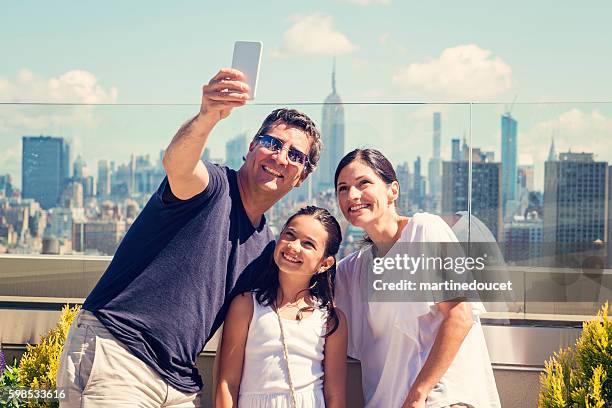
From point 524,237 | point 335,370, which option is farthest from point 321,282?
point 524,237

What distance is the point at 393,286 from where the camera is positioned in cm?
303

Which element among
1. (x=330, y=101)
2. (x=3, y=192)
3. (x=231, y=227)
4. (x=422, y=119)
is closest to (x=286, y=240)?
(x=231, y=227)

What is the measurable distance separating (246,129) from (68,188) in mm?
1592

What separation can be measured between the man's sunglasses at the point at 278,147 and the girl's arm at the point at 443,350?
78 cm

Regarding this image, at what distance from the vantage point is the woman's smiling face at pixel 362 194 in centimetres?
300

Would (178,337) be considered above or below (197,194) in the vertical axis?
below

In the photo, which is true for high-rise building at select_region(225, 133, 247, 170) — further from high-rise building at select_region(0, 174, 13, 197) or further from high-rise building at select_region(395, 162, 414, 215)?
high-rise building at select_region(0, 174, 13, 197)

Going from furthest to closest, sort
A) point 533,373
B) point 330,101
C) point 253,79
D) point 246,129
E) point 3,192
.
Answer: point 3,192 < point 246,129 < point 330,101 < point 533,373 < point 253,79

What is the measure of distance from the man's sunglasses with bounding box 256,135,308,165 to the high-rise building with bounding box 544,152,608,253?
222 centimetres

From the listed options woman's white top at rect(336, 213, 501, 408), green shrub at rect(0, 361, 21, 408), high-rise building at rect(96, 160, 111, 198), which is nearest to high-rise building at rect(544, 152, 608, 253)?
woman's white top at rect(336, 213, 501, 408)

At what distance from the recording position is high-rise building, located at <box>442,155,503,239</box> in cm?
482

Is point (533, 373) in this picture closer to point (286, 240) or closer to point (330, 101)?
point (286, 240)

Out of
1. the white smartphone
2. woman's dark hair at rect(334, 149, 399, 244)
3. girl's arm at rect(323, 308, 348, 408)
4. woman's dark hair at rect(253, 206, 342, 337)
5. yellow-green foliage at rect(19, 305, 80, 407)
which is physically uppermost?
the white smartphone

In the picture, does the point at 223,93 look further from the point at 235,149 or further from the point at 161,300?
the point at 235,149
